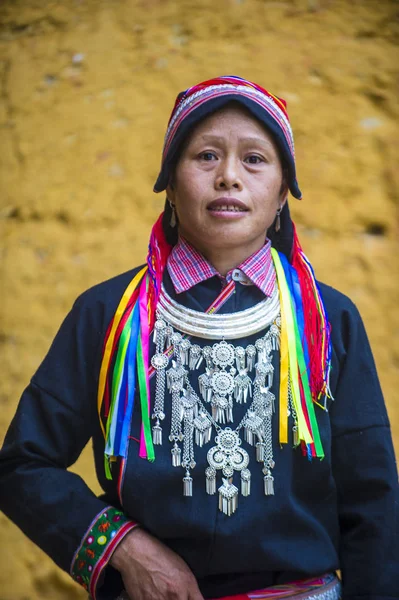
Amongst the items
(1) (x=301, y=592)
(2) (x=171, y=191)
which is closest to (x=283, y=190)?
(2) (x=171, y=191)

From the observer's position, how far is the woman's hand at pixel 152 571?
5.38ft

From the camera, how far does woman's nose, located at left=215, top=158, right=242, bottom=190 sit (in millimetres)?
1729

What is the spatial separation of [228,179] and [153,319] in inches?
15.0

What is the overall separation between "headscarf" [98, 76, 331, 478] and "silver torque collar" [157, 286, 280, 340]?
0.05 m

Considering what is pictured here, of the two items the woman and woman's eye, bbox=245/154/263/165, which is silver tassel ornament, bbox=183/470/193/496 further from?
woman's eye, bbox=245/154/263/165

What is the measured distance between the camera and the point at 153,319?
5.99 feet

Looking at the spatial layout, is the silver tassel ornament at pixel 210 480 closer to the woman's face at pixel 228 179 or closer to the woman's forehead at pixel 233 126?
the woman's face at pixel 228 179

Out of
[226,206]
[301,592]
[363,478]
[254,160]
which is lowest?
[301,592]

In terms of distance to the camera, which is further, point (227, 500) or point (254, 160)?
point (254, 160)

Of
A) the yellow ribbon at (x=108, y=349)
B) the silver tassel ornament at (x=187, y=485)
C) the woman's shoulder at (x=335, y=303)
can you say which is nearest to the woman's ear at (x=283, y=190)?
→ the woman's shoulder at (x=335, y=303)

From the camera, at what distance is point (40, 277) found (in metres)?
3.05

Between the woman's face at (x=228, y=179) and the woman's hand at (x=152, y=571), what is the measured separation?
2.30ft

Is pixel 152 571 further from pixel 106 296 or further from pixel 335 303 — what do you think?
pixel 335 303

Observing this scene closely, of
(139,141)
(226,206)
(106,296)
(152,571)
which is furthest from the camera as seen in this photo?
(139,141)
